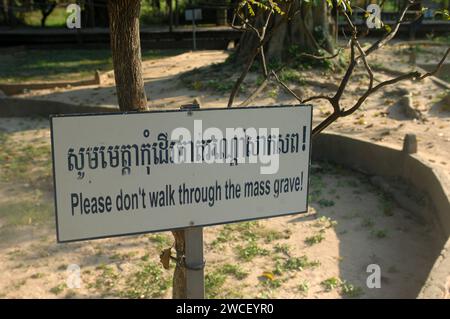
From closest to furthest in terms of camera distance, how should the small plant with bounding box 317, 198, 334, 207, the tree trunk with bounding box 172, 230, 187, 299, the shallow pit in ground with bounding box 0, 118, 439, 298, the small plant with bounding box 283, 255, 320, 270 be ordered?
the tree trunk with bounding box 172, 230, 187, 299 < the shallow pit in ground with bounding box 0, 118, 439, 298 < the small plant with bounding box 283, 255, 320, 270 < the small plant with bounding box 317, 198, 334, 207

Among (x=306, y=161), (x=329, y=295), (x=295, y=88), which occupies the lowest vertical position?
(x=329, y=295)

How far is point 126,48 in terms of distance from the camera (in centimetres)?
317

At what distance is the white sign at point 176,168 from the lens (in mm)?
2051

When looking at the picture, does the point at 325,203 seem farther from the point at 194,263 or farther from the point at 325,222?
the point at 194,263

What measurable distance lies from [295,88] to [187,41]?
11.0 meters

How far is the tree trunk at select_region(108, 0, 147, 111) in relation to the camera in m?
3.15

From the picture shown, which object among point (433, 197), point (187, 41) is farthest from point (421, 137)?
point (187, 41)

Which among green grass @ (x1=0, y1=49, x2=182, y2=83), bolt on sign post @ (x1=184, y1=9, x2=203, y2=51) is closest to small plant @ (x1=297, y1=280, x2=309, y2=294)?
green grass @ (x1=0, y1=49, x2=182, y2=83)

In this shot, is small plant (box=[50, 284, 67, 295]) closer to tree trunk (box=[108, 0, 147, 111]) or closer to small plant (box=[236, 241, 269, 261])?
small plant (box=[236, 241, 269, 261])

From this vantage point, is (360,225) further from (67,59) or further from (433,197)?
(67,59)

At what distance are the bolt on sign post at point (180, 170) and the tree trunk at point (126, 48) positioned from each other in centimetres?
108

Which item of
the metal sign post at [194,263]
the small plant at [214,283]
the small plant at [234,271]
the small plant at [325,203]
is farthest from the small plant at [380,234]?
the metal sign post at [194,263]

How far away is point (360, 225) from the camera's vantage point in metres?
5.77

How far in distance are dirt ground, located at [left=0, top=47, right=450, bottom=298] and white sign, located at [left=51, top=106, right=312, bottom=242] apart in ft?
7.42
